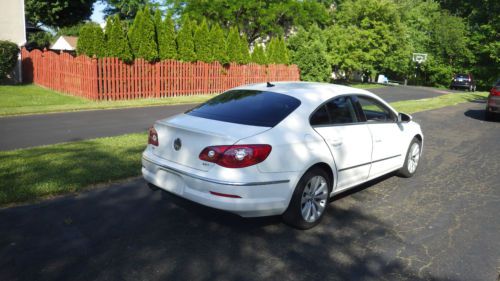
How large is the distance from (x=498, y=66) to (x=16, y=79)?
4431 centimetres

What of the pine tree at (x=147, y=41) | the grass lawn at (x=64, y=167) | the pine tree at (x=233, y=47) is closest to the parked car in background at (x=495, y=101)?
the grass lawn at (x=64, y=167)

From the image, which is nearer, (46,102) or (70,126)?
(70,126)

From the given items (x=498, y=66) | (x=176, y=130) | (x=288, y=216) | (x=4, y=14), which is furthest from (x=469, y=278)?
(x=498, y=66)

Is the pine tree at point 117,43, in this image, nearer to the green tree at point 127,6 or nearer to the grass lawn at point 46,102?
the grass lawn at point 46,102

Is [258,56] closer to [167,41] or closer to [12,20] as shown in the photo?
[167,41]

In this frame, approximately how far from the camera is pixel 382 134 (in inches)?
223

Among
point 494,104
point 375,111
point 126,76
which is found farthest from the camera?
point 126,76

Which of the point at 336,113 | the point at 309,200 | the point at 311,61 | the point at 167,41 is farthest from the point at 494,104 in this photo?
the point at 311,61

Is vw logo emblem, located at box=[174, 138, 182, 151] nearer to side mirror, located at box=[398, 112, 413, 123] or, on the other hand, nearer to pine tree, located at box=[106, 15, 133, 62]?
side mirror, located at box=[398, 112, 413, 123]

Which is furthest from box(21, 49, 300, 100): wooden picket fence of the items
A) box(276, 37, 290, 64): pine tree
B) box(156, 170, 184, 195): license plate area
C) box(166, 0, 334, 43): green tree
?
box(156, 170, 184, 195): license plate area

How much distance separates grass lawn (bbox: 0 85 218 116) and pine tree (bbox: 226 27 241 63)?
4.24 m

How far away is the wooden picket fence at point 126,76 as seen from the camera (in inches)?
677

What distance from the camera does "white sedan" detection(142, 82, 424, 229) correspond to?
3.97m

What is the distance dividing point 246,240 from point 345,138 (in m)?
1.67
